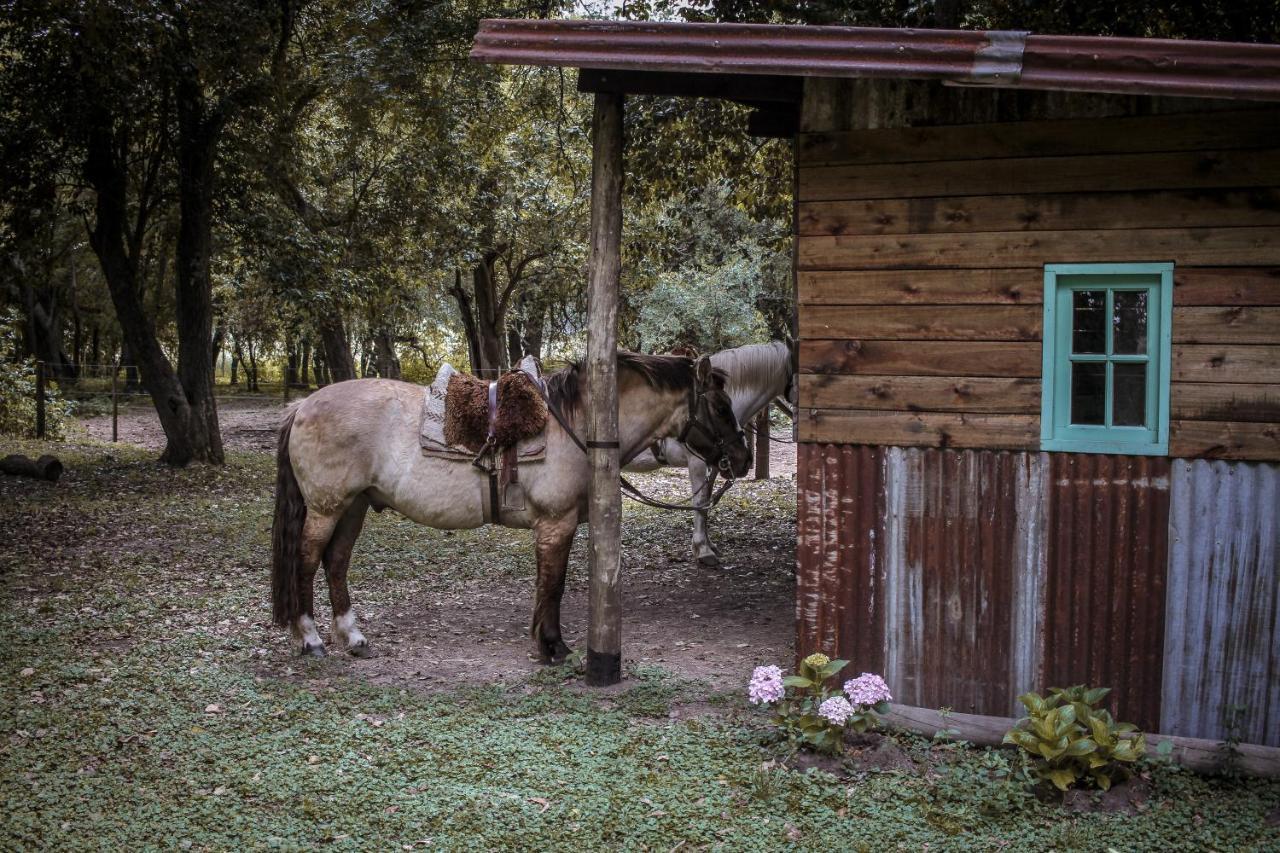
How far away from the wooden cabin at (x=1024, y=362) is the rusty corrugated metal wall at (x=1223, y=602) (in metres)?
0.01

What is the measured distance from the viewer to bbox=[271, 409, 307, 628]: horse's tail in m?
5.68

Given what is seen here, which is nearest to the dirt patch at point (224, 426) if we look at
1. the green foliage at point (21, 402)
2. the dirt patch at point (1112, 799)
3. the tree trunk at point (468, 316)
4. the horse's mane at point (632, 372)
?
the green foliage at point (21, 402)

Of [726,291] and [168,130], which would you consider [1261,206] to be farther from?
[726,291]

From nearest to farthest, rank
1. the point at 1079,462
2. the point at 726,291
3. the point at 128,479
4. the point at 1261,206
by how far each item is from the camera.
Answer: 1. the point at 1261,206
2. the point at 1079,462
3. the point at 128,479
4. the point at 726,291

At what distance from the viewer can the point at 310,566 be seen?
5.71 metres

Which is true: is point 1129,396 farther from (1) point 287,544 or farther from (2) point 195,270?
(2) point 195,270

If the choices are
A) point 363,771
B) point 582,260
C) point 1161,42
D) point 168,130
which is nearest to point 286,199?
point 168,130

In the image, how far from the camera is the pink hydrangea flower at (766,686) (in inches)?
168

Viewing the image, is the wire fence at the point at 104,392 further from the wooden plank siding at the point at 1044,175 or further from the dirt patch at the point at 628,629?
the wooden plank siding at the point at 1044,175

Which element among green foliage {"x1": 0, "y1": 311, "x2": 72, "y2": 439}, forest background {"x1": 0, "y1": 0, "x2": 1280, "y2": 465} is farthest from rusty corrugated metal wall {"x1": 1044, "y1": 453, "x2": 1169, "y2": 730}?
green foliage {"x1": 0, "y1": 311, "x2": 72, "y2": 439}

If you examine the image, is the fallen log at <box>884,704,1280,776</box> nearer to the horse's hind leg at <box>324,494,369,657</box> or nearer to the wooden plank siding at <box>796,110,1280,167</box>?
the wooden plank siding at <box>796,110,1280,167</box>

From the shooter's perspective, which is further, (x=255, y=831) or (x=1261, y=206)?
(x=1261, y=206)

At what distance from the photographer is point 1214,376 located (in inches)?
161

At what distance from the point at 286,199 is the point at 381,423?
1118 centimetres
